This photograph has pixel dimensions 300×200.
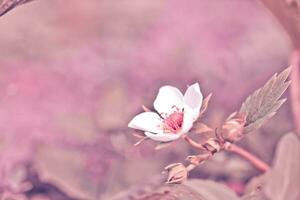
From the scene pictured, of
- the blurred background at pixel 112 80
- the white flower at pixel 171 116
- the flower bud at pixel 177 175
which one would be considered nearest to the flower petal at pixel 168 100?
the white flower at pixel 171 116

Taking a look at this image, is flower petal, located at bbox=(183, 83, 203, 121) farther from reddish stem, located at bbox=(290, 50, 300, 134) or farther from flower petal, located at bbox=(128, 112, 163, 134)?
reddish stem, located at bbox=(290, 50, 300, 134)

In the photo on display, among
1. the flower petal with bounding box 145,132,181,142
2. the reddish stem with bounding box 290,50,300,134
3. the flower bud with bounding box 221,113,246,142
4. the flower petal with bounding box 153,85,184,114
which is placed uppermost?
the reddish stem with bounding box 290,50,300,134

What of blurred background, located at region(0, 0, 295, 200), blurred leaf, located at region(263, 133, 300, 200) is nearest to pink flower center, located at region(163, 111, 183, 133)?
blurred leaf, located at region(263, 133, 300, 200)

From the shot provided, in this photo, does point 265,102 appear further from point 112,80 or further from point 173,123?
point 112,80

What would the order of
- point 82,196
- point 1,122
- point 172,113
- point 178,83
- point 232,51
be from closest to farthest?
point 172,113
point 82,196
point 1,122
point 178,83
point 232,51

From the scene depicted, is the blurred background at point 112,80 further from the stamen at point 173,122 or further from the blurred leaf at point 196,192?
the stamen at point 173,122

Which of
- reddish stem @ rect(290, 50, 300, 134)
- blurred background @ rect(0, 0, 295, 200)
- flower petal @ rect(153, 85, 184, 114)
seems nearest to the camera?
flower petal @ rect(153, 85, 184, 114)

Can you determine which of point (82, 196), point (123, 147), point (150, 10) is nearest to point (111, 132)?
point (123, 147)

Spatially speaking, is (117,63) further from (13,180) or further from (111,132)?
(13,180)
